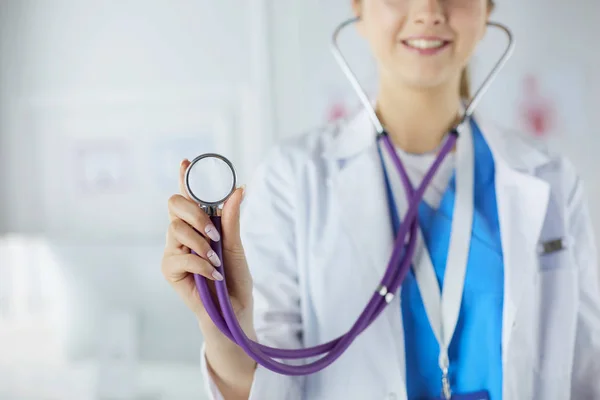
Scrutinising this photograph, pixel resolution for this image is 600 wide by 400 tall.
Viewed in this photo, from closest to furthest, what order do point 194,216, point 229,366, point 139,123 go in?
point 194,216 → point 229,366 → point 139,123

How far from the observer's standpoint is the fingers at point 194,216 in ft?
1.59

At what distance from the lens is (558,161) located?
2.63 ft

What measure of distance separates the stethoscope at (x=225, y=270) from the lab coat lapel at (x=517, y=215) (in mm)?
89

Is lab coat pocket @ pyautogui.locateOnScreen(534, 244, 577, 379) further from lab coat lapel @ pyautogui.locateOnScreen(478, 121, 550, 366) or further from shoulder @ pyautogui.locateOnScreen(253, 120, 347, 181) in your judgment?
shoulder @ pyautogui.locateOnScreen(253, 120, 347, 181)

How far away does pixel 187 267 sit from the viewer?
500 millimetres

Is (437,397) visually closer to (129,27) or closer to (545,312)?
(545,312)

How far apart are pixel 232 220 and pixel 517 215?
444mm

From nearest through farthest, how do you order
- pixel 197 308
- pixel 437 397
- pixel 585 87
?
pixel 197 308 → pixel 437 397 → pixel 585 87

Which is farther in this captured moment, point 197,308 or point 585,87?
point 585,87

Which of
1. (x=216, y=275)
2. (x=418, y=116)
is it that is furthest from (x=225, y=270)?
(x=418, y=116)

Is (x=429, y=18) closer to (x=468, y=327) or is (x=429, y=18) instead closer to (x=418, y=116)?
(x=418, y=116)

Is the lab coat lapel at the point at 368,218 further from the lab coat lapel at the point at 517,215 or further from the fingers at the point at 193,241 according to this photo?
the fingers at the point at 193,241

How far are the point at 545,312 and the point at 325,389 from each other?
1.10 ft

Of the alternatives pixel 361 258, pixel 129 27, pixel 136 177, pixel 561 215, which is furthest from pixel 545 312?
pixel 129 27
